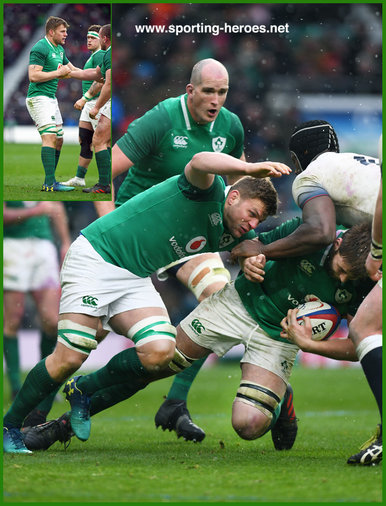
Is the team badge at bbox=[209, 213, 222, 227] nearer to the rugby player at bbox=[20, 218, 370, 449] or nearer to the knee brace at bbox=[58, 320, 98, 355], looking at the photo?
the rugby player at bbox=[20, 218, 370, 449]

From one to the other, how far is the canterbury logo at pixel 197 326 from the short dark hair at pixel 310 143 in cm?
105

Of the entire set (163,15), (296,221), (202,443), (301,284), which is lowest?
(202,443)

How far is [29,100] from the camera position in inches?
226

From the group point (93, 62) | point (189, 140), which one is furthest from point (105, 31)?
point (189, 140)

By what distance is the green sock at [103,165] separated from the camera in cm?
585

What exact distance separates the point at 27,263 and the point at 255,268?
3.75 metres

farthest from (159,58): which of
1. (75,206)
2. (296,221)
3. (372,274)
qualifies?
(372,274)

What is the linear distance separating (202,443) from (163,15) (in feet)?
29.4

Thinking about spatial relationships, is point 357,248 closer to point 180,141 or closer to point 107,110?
point 180,141

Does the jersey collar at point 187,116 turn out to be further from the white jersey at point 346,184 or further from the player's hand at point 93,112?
the white jersey at point 346,184

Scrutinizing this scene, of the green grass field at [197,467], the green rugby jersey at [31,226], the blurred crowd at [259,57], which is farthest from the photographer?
the blurred crowd at [259,57]

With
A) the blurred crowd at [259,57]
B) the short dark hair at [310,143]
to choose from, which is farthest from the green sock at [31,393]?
the blurred crowd at [259,57]

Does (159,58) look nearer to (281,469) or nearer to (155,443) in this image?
(155,443)

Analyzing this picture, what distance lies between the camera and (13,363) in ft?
23.2
